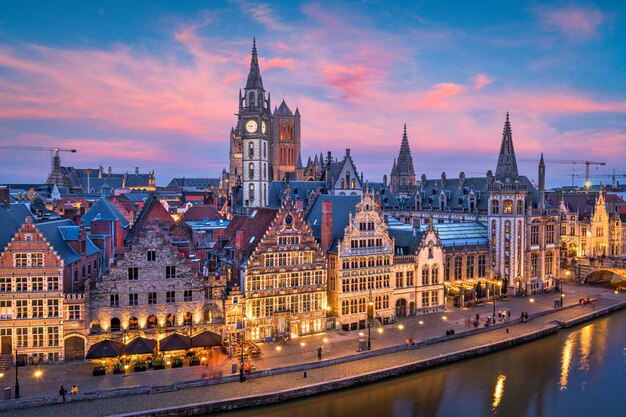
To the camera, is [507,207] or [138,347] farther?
[507,207]

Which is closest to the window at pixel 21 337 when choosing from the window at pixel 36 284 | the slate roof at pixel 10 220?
the window at pixel 36 284

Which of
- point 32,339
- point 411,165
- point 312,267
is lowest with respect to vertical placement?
point 32,339

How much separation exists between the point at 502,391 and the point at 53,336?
40176 mm

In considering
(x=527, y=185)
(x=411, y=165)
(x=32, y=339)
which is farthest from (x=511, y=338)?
(x=411, y=165)

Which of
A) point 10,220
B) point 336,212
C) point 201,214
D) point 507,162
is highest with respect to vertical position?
point 507,162

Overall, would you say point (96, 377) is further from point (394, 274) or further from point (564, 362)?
point (564, 362)

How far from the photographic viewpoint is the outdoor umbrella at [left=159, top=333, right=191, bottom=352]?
145 ft

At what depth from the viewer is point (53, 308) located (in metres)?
44.3

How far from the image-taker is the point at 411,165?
459 ft

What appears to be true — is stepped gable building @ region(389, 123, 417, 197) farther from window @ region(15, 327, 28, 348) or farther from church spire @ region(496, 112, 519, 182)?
window @ region(15, 327, 28, 348)

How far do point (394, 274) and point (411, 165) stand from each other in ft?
276

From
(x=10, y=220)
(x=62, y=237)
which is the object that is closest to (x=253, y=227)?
(x=62, y=237)

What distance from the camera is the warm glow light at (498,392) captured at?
136ft

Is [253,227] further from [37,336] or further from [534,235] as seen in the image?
[534,235]
